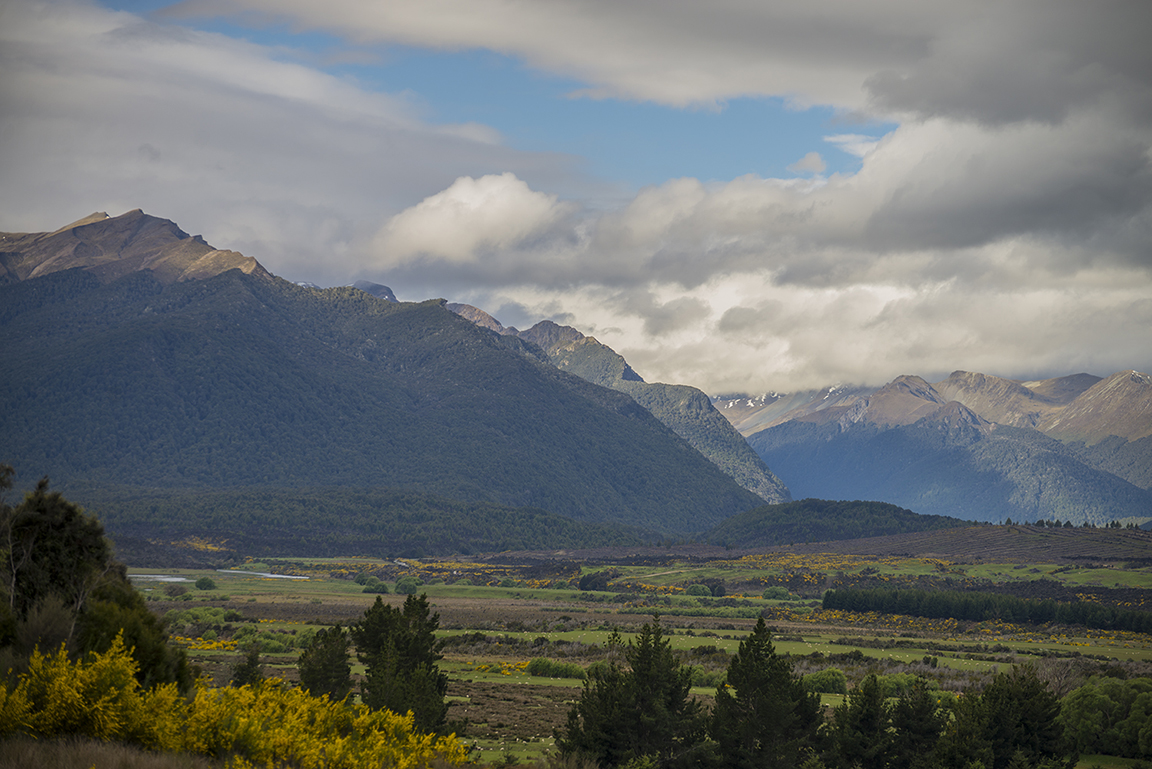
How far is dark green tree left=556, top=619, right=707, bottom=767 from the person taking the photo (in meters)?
27.4

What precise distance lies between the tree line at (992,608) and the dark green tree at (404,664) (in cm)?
10341

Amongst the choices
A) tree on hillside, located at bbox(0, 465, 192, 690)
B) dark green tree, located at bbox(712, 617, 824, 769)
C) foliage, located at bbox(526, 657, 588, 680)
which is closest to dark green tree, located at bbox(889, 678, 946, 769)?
dark green tree, located at bbox(712, 617, 824, 769)

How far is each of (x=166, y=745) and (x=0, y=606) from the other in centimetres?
682

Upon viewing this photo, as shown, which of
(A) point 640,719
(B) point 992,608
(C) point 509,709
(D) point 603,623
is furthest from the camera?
(B) point 992,608

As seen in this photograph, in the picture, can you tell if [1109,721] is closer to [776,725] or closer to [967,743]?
[967,743]

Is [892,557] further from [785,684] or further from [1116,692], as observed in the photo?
[785,684]

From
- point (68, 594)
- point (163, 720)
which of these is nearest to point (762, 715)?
point (163, 720)

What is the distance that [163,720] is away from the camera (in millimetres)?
16922

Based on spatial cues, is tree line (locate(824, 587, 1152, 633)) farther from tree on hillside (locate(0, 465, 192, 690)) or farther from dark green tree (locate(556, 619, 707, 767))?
tree on hillside (locate(0, 465, 192, 690))

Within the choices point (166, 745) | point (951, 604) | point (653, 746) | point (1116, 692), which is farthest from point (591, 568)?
point (166, 745)

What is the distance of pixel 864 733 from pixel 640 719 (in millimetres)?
9862

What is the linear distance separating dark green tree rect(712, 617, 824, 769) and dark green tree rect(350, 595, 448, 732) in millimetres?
8552

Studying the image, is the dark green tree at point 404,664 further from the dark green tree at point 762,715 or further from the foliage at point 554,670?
the foliage at point 554,670

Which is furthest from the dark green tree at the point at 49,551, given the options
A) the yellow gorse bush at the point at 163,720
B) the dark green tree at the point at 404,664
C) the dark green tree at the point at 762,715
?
the dark green tree at the point at 762,715
